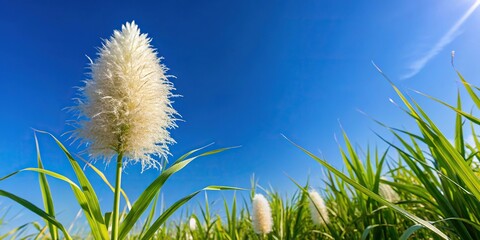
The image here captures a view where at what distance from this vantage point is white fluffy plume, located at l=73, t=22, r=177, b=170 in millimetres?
2156

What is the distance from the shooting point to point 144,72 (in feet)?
7.78

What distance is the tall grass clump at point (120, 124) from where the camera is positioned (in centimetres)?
187

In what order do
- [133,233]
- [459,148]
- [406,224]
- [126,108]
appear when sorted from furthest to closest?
[133,233] < [406,224] < [126,108] < [459,148]

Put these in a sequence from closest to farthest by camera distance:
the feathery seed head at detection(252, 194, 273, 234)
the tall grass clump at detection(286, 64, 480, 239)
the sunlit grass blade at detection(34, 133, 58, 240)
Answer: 1. the tall grass clump at detection(286, 64, 480, 239)
2. the sunlit grass blade at detection(34, 133, 58, 240)
3. the feathery seed head at detection(252, 194, 273, 234)

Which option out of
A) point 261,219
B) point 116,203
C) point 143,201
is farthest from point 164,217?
point 261,219

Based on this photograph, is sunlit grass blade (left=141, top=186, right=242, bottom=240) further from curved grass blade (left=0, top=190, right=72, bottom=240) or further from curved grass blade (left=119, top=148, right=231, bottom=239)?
curved grass blade (left=0, top=190, right=72, bottom=240)

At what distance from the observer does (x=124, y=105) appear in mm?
2180

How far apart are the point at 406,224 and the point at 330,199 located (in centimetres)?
187

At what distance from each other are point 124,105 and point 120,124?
14 cm

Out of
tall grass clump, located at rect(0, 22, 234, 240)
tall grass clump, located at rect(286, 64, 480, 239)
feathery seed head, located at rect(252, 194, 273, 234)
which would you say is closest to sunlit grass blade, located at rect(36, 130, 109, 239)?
tall grass clump, located at rect(0, 22, 234, 240)

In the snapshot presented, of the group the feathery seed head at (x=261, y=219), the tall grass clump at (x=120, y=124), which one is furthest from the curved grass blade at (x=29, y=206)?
the feathery seed head at (x=261, y=219)

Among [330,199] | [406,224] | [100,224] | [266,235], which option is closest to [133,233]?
[266,235]

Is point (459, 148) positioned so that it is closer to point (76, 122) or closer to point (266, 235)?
point (76, 122)

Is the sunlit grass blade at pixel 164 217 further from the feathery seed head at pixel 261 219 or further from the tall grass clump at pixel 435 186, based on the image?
the feathery seed head at pixel 261 219
